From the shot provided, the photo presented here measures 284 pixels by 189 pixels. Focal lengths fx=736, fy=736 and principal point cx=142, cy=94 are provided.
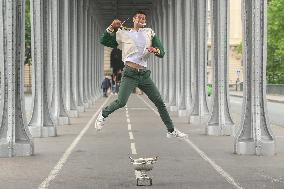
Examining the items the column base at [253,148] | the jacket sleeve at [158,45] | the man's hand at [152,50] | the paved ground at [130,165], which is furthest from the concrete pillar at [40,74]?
the man's hand at [152,50]

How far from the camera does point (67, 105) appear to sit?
1249 inches

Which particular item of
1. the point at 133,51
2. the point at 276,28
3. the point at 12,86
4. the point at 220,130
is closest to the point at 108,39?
the point at 133,51

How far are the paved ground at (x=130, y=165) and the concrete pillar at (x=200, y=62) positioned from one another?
18.4 ft

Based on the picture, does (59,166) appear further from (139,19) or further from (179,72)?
(179,72)

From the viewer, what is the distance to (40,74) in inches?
790

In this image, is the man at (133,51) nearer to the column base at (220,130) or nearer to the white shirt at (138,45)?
the white shirt at (138,45)

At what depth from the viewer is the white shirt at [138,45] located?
34.0 ft

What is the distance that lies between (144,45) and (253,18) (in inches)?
203

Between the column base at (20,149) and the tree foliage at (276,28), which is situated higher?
the tree foliage at (276,28)

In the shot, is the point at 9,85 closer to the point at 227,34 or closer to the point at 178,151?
the point at 178,151

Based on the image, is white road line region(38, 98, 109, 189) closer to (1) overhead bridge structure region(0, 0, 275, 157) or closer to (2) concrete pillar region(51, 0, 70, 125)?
(1) overhead bridge structure region(0, 0, 275, 157)

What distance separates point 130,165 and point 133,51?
2608mm

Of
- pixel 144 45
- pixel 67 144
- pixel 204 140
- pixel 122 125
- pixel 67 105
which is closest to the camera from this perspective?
pixel 144 45

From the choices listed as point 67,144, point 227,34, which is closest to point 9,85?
point 67,144
